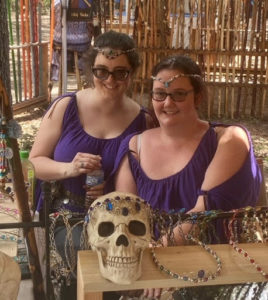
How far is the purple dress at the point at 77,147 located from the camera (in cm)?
229

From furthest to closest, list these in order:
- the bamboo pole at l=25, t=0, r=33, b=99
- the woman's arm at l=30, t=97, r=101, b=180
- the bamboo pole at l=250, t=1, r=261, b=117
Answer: the bamboo pole at l=250, t=1, r=261, b=117, the bamboo pole at l=25, t=0, r=33, b=99, the woman's arm at l=30, t=97, r=101, b=180

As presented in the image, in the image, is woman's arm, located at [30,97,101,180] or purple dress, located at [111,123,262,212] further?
woman's arm, located at [30,97,101,180]

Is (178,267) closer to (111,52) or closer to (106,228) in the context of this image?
(106,228)

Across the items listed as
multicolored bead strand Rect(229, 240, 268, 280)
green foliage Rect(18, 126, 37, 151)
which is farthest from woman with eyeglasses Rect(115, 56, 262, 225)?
green foliage Rect(18, 126, 37, 151)

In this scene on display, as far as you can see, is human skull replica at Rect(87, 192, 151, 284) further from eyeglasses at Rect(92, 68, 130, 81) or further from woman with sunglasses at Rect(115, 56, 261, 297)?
eyeglasses at Rect(92, 68, 130, 81)

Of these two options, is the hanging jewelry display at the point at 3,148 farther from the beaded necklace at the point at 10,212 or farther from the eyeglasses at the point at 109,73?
the eyeglasses at the point at 109,73

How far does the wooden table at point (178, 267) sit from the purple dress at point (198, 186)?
1.29ft

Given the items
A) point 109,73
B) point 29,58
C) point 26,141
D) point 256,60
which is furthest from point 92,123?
point 256,60

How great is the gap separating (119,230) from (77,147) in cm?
102

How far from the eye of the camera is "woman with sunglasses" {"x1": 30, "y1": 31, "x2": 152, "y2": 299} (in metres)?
2.30

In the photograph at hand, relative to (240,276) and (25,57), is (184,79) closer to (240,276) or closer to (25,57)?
(240,276)

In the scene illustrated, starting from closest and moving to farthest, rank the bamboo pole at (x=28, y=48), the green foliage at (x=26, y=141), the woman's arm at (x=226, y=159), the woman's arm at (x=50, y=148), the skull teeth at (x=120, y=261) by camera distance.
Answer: the skull teeth at (x=120, y=261) → the woman's arm at (x=226, y=159) → the woman's arm at (x=50, y=148) → the green foliage at (x=26, y=141) → the bamboo pole at (x=28, y=48)

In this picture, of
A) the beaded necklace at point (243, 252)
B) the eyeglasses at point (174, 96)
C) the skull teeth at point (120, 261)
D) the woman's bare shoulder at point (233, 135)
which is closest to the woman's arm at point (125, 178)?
the eyeglasses at point (174, 96)

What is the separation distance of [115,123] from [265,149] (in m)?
3.72
